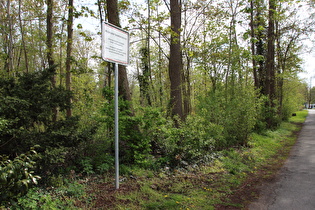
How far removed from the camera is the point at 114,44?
3.79 m

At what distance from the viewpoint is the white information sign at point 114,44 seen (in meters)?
A: 3.58

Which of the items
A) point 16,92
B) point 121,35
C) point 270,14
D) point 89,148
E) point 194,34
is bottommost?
point 89,148

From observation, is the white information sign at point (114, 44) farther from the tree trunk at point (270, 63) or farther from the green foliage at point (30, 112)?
the tree trunk at point (270, 63)

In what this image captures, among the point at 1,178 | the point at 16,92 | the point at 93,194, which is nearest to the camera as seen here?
the point at 1,178

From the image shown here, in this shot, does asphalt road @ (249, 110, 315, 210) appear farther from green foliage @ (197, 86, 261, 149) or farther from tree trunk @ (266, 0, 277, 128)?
tree trunk @ (266, 0, 277, 128)

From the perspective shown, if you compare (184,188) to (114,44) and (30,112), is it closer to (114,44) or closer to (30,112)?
(114,44)

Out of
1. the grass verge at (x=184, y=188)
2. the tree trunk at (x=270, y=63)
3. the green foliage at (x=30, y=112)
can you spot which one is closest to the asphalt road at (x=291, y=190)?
the grass verge at (x=184, y=188)

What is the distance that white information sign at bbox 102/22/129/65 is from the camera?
11.8 feet

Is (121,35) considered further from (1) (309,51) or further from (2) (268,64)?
(1) (309,51)

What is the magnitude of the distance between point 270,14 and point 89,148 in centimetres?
1454

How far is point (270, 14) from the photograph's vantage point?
14.0 metres

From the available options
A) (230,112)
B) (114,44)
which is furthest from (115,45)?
(230,112)

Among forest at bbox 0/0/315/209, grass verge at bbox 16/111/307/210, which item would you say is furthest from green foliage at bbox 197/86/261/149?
grass verge at bbox 16/111/307/210

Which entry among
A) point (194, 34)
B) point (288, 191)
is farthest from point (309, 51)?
point (288, 191)
